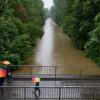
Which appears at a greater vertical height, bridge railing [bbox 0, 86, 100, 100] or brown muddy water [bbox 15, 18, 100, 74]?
brown muddy water [bbox 15, 18, 100, 74]

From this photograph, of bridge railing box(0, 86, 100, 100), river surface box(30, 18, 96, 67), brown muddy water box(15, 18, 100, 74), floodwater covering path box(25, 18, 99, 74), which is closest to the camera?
bridge railing box(0, 86, 100, 100)

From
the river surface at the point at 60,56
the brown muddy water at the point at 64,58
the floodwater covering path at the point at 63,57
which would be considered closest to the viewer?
the brown muddy water at the point at 64,58

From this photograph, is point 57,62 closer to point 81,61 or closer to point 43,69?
point 81,61

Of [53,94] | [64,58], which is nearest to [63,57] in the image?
[64,58]

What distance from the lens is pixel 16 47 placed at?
3259 centimetres

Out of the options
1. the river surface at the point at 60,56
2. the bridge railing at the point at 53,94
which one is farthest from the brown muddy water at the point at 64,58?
the bridge railing at the point at 53,94

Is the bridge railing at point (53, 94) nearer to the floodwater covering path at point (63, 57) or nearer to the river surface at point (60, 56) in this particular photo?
the floodwater covering path at point (63, 57)

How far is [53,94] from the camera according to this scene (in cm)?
1989

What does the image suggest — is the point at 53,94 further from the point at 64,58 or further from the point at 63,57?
the point at 63,57

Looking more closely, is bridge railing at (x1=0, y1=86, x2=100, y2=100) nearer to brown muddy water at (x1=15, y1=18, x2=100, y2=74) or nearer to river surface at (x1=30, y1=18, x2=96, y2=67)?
brown muddy water at (x1=15, y1=18, x2=100, y2=74)

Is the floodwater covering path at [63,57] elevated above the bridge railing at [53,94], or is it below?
above

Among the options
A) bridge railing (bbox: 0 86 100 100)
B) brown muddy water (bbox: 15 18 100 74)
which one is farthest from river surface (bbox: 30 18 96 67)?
bridge railing (bbox: 0 86 100 100)

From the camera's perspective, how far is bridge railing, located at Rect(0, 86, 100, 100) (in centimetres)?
1970

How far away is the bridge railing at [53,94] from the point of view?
1970 cm
